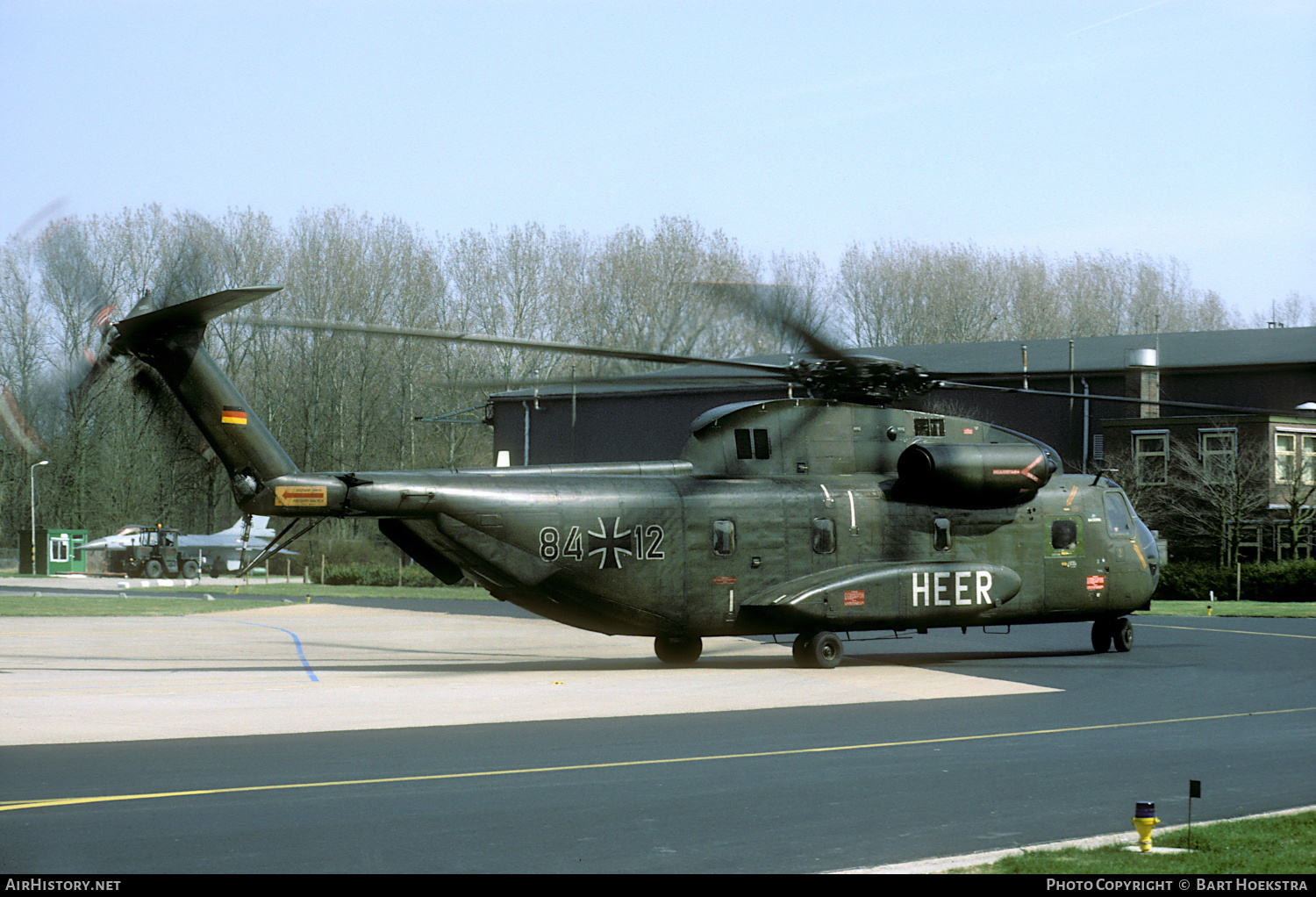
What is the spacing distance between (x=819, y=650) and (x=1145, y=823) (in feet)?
41.6

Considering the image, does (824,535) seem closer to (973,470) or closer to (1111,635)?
(973,470)

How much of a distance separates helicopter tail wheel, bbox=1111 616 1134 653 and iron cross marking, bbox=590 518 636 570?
31.9 feet

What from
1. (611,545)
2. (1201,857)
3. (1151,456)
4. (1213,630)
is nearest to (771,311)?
(611,545)

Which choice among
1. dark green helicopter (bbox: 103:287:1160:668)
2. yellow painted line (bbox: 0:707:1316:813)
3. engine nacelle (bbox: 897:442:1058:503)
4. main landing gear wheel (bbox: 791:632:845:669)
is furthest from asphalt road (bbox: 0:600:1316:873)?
engine nacelle (bbox: 897:442:1058:503)

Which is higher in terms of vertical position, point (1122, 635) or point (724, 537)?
point (724, 537)

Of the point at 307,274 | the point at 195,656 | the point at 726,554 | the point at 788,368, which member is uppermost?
the point at 307,274

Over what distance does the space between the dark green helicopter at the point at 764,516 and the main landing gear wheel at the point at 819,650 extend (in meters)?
0.03

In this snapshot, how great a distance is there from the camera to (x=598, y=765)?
1190 centimetres

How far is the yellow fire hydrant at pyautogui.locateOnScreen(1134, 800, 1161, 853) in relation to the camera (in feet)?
27.0

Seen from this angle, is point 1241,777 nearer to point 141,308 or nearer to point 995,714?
point 995,714

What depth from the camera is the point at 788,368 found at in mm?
19344

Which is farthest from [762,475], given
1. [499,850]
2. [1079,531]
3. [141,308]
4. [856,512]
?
[499,850]

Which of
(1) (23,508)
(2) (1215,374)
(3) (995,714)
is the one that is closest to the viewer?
(3) (995,714)

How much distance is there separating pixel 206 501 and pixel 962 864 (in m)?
87.0
